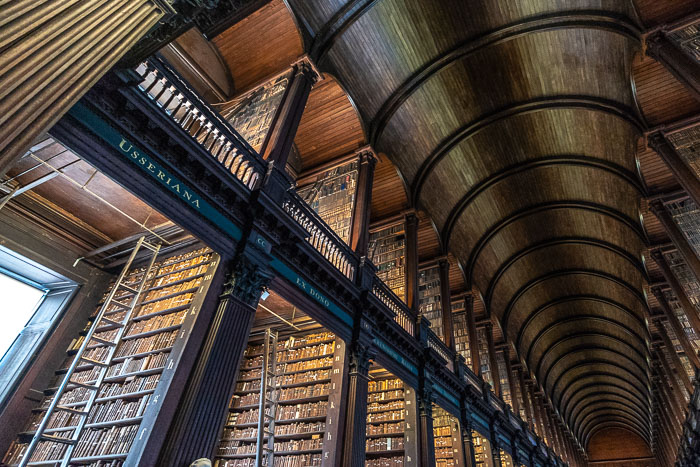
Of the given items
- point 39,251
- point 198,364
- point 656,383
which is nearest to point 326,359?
point 198,364

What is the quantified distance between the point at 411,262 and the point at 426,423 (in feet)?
11.8

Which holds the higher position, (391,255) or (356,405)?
(391,255)

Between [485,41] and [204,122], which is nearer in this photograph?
[204,122]

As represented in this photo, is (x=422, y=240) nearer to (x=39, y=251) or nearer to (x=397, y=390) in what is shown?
(x=397, y=390)

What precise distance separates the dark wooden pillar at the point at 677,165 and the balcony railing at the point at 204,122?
8.23m

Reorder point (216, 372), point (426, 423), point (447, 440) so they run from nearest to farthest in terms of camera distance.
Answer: point (216, 372)
point (426, 423)
point (447, 440)

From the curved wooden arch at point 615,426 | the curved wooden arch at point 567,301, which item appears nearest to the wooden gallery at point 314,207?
the curved wooden arch at point 567,301

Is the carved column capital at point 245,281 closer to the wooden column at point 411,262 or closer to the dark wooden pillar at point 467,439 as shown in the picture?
the wooden column at point 411,262

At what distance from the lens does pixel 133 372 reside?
4.84 m

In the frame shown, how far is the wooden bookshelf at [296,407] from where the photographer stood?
6.02 meters

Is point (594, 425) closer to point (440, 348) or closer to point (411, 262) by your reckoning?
point (440, 348)

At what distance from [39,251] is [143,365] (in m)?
2.68

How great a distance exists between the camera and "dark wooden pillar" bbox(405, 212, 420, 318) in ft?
30.4

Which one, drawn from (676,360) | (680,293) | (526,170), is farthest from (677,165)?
(676,360)
